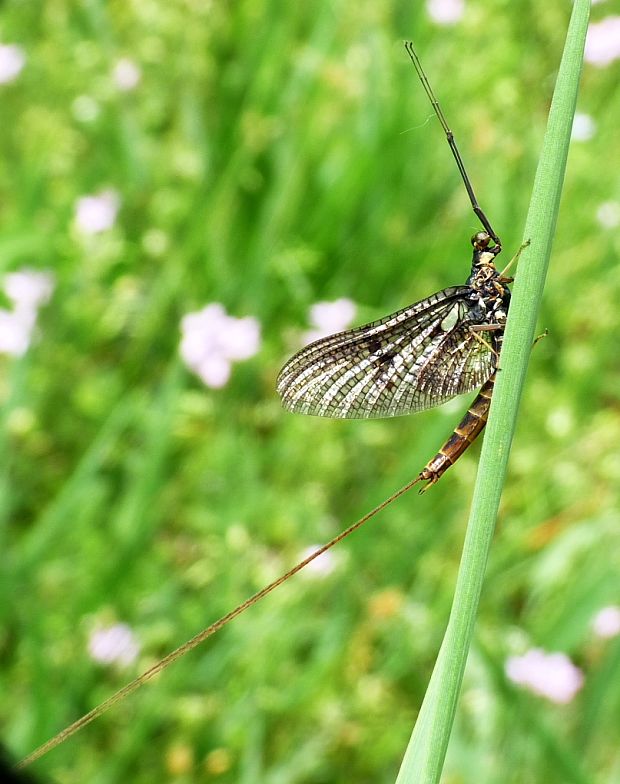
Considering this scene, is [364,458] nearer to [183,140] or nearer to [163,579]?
[163,579]

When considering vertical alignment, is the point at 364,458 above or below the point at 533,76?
below

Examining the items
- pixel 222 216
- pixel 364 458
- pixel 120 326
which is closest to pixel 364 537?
pixel 364 458

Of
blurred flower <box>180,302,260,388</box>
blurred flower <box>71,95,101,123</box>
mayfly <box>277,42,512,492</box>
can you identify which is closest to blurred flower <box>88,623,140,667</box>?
blurred flower <box>180,302,260,388</box>

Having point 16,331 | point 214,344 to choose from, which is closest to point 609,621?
point 214,344

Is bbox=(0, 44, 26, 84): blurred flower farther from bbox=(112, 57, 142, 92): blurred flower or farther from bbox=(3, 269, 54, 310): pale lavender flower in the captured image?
bbox=(3, 269, 54, 310): pale lavender flower

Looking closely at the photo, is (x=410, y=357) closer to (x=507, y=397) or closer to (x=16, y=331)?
(x=507, y=397)

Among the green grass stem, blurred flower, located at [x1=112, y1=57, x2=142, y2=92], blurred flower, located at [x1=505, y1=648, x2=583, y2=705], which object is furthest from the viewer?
blurred flower, located at [x1=112, y1=57, x2=142, y2=92]

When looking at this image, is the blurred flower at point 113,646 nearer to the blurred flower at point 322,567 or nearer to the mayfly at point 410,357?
the blurred flower at point 322,567

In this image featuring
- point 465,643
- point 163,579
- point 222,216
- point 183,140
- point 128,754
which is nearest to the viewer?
point 465,643
